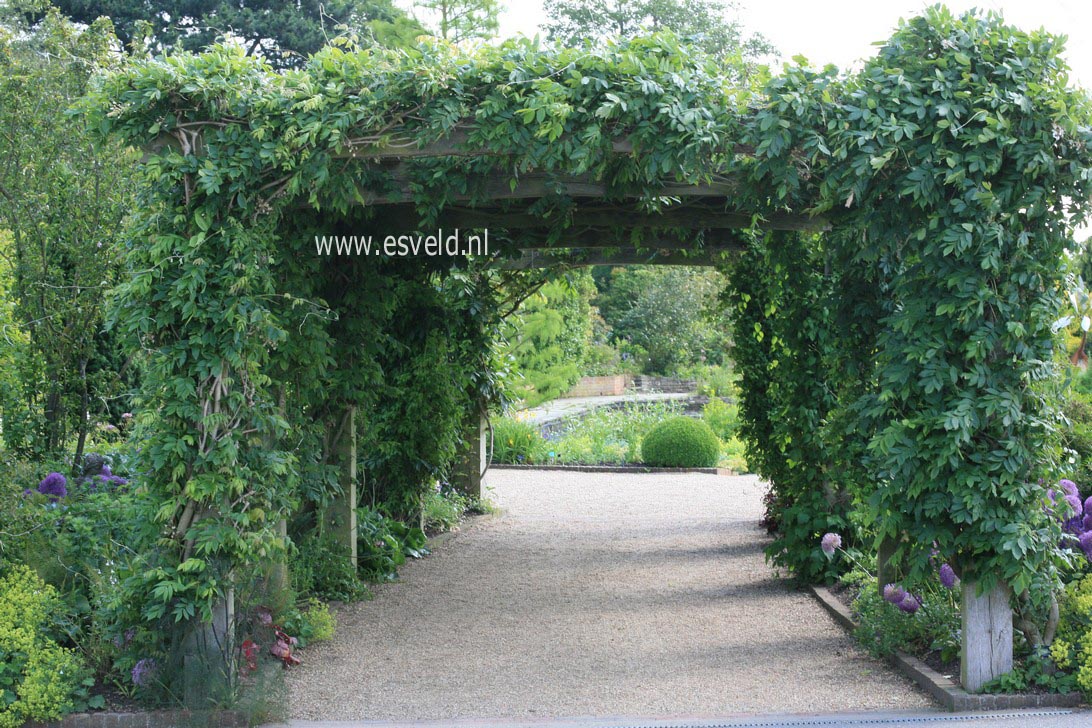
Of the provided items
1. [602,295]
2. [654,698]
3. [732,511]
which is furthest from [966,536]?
[602,295]

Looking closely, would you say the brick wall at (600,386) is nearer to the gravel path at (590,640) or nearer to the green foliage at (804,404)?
the gravel path at (590,640)

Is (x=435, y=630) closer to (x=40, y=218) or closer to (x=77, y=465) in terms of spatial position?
(x=77, y=465)

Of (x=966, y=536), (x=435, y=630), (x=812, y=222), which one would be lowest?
(x=435, y=630)

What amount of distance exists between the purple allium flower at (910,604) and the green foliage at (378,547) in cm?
361

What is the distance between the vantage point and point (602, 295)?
24.1m

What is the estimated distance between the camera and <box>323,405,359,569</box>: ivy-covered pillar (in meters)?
6.34

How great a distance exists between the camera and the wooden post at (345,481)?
636 centimetres

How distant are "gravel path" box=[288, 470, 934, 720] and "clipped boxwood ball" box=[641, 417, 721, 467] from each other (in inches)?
182

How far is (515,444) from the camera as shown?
14.2 m

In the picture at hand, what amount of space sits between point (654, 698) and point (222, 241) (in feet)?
9.16

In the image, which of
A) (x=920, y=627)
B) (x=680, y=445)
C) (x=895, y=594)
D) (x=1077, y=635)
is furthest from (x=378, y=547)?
(x=680, y=445)

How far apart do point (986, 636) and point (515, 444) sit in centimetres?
1029

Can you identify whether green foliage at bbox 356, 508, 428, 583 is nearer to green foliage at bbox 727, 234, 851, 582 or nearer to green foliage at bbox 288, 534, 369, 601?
green foliage at bbox 288, 534, 369, 601

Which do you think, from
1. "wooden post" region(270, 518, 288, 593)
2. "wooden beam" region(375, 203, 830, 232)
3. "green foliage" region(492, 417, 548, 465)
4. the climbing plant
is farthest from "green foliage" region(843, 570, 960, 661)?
"green foliage" region(492, 417, 548, 465)
